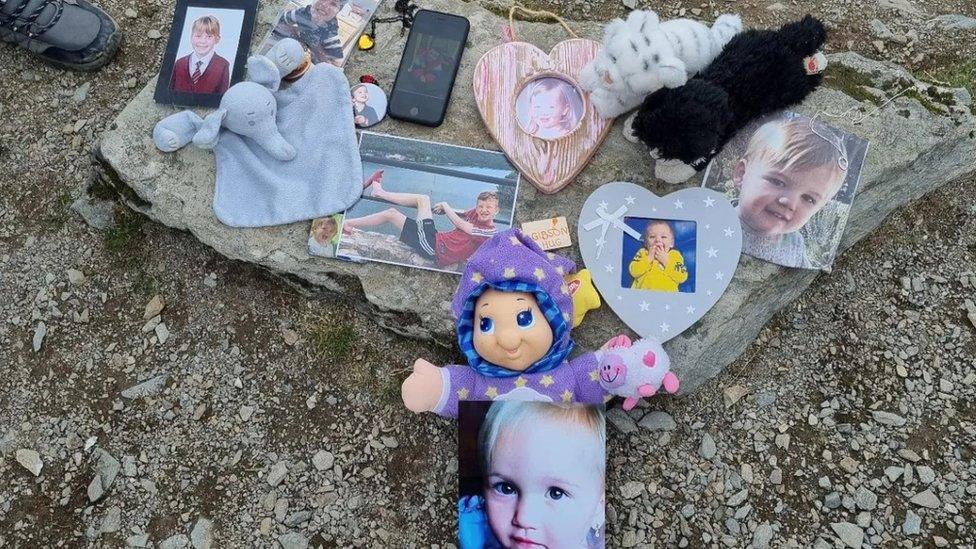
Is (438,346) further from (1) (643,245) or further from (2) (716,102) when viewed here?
(2) (716,102)

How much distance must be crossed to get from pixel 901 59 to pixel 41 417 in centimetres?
323

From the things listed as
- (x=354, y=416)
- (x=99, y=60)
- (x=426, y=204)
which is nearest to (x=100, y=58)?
(x=99, y=60)

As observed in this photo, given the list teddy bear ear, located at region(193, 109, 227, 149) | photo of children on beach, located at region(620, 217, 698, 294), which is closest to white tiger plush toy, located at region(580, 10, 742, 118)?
photo of children on beach, located at region(620, 217, 698, 294)

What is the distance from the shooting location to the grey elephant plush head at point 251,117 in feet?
7.87

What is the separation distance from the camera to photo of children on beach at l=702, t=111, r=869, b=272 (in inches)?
93.1

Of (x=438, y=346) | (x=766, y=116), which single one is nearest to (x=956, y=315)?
(x=766, y=116)

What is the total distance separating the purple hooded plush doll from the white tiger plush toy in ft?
1.69

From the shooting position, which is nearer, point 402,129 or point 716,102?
point 716,102

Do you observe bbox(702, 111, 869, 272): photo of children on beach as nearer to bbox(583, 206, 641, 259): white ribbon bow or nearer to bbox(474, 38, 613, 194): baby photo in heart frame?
bbox(583, 206, 641, 259): white ribbon bow

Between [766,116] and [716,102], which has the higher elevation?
[716,102]

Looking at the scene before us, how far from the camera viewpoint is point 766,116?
2441 mm

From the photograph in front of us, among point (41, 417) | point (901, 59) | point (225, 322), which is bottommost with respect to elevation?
point (41, 417)

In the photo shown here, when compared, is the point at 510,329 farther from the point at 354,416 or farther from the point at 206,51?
the point at 206,51

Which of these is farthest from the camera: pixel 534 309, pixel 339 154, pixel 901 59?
pixel 901 59
